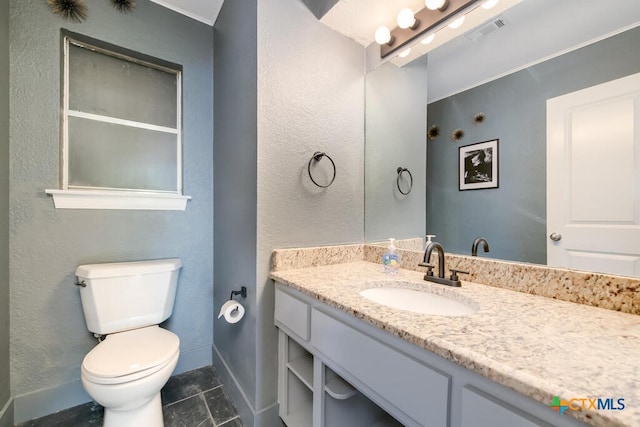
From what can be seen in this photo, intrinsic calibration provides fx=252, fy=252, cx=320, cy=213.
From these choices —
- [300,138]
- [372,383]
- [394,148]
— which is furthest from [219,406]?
[394,148]

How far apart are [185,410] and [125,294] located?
0.72m

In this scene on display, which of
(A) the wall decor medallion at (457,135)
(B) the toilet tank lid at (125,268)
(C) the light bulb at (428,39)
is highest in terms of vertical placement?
(C) the light bulb at (428,39)

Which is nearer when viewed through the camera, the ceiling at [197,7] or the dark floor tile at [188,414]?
the dark floor tile at [188,414]

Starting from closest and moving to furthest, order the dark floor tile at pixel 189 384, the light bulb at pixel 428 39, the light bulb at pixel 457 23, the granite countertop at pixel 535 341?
the granite countertop at pixel 535 341, the light bulb at pixel 457 23, the light bulb at pixel 428 39, the dark floor tile at pixel 189 384

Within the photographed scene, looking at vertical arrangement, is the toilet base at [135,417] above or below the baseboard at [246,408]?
above

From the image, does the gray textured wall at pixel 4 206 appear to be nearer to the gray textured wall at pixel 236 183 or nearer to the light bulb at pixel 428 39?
the gray textured wall at pixel 236 183

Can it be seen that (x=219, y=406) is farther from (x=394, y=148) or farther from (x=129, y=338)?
(x=394, y=148)

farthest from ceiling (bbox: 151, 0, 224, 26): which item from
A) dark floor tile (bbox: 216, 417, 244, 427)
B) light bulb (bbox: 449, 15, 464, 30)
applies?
dark floor tile (bbox: 216, 417, 244, 427)

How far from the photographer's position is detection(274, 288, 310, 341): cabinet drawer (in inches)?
39.5

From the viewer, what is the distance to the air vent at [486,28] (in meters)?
1.05

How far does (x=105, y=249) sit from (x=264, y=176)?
3.62 feet

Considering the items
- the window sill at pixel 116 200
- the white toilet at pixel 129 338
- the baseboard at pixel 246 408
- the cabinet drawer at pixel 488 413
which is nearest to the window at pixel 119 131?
the window sill at pixel 116 200

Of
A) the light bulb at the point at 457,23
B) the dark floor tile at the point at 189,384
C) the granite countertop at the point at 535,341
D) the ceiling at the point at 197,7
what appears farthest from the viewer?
the ceiling at the point at 197,7

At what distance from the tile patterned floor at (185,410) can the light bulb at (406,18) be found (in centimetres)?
221
